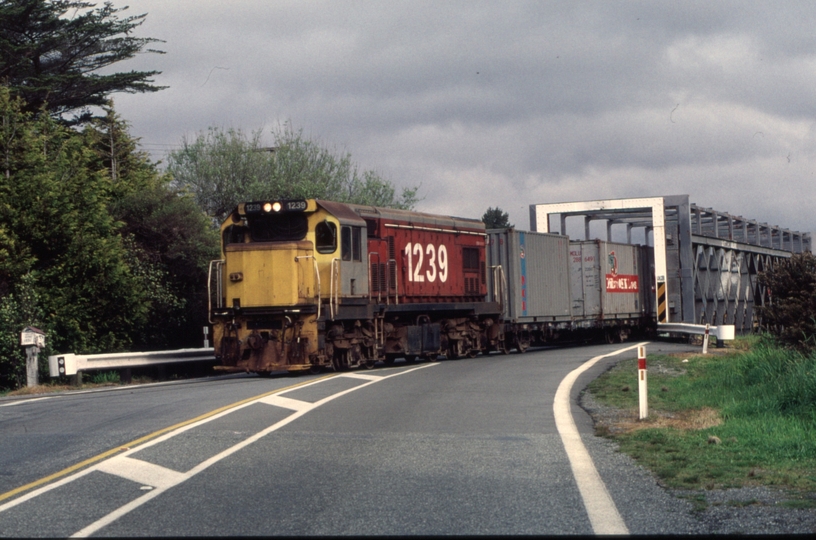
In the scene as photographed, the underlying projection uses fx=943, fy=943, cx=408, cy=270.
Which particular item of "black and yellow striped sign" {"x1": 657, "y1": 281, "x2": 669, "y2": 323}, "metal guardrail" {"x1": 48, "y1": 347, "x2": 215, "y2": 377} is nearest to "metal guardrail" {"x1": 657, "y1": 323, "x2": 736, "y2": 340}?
"black and yellow striped sign" {"x1": 657, "y1": 281, "x2": 669, "y2": 323}

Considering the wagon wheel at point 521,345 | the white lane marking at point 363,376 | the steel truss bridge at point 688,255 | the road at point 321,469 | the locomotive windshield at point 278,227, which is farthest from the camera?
the steel truss bridge at point 688,255

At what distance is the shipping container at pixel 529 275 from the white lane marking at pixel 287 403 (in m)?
14.3

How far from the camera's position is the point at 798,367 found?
13219 mm

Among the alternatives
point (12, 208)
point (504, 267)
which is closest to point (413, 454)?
point (12, 208)

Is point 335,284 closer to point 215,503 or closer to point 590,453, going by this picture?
point 590,453

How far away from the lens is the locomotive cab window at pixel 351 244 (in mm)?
21172

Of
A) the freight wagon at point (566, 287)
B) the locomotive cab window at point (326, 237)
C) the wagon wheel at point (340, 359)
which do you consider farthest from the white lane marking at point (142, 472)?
the freight wagon at point (566, 287)

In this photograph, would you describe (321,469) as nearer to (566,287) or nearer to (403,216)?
(403,216)

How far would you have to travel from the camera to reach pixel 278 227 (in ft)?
69.8

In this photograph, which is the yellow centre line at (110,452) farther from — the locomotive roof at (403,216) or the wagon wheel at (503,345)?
the wagon wheel at (503,345)

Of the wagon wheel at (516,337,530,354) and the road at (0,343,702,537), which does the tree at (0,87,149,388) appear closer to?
the road at (0,343,702,537)

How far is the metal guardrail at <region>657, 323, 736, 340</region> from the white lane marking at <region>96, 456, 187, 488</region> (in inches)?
819

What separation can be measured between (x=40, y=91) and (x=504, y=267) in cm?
1770

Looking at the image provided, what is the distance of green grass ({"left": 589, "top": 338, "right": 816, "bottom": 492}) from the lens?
799 cm
